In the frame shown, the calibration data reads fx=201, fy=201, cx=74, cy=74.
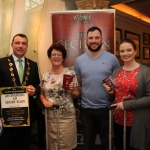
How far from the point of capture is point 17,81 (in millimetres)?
2062

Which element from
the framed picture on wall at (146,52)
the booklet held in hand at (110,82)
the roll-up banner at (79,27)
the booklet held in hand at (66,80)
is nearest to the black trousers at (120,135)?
the booklet held in hand at (110,82)

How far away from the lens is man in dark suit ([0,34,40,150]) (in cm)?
205

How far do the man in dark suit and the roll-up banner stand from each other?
43.9 inches

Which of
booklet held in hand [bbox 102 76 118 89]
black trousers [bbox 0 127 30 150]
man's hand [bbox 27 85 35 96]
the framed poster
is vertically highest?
booklet held in hand [bbox 102 76 118 89]

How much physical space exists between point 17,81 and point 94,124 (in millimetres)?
922

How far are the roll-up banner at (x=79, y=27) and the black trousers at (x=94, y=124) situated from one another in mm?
1007

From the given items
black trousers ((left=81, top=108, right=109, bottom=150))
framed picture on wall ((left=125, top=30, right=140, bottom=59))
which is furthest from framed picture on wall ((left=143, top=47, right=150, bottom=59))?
black trousers ((left=81, top=108, right=109, bottom=150))

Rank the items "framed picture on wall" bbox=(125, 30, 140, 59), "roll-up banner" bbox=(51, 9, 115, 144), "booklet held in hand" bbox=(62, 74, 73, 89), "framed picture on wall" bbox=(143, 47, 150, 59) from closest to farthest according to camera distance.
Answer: "booklet held in hand" bbox=(62, 74, 73, 89), "roll-up banner" bbox=(51, 9, 115, 144), "framed picture on wall" bbox=(125, 30, 140, 59), "framed picture on wall" bbox=(143, 47, 150, 59)

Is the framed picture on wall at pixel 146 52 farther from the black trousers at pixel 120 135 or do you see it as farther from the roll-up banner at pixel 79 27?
the black trousers at pixel 120 135

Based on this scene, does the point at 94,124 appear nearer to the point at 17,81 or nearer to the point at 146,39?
the point at 17,81

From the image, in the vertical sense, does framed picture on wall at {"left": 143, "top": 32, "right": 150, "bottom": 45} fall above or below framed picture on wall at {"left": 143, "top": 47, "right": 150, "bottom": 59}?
above

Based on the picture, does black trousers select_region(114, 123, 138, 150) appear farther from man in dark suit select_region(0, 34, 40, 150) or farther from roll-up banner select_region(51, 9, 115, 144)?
roll-up banner select_region(51, 9, 115, 144)

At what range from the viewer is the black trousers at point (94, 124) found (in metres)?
2.07

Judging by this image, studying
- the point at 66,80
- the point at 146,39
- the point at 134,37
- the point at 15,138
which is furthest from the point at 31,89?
the point at 146,39
